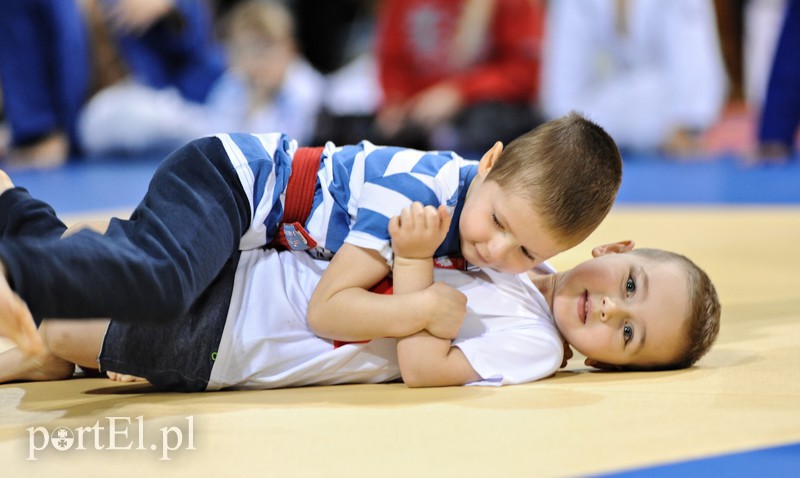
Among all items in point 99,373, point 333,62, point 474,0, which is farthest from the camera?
point 333,62

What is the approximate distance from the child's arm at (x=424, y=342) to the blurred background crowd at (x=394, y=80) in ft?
14.5

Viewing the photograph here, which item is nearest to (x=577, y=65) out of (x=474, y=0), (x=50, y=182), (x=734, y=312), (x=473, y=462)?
(x=474, y=0)

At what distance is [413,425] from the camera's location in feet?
4.96

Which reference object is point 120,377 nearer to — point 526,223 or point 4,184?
point 4,184

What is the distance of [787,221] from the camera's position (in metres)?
4.05

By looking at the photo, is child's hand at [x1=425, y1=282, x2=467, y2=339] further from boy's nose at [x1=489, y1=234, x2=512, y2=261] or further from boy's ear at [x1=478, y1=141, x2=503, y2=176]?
boy's ear at [x1=478, y1=141, x2=503, y2=176]

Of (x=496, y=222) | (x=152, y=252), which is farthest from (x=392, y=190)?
(x=152, y=252)

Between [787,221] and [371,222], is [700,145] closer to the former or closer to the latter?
[787,221]

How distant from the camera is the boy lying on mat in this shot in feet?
5.84

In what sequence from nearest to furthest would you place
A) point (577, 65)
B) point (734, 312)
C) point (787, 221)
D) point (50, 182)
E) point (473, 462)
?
point (473, 462) → point (734, 312) → point (787, 221) → point (50, 182) → point (577, 65)

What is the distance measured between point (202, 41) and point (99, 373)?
5.16 m

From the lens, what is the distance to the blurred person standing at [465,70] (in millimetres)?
6160

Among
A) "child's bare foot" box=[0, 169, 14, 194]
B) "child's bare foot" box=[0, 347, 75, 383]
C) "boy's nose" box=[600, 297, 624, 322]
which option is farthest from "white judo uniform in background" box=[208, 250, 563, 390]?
"child's bare foot" box=[0, 169, 14, 194]

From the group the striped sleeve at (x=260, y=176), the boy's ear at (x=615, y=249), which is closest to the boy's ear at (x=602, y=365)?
the boy's ear at (x=615, y=249)
